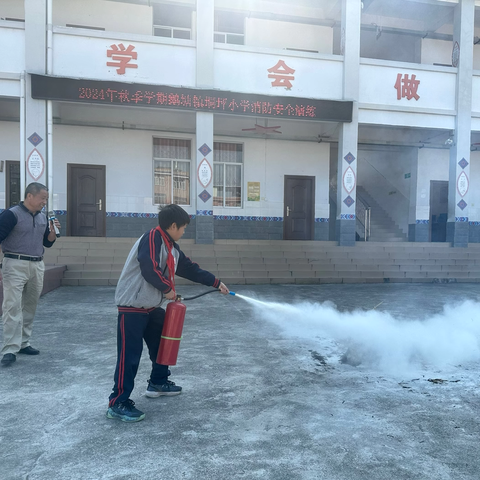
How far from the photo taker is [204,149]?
11805 millimetres

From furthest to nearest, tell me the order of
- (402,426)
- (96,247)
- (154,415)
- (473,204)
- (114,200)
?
(473,204) < (114,200) < (96,247) < (154,415) < (402,426)

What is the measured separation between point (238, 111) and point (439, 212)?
1018 cm

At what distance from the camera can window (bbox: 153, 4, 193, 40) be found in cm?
1368

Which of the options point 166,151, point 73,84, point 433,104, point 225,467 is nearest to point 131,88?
point 73,84

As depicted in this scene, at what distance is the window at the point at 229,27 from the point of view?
1427 centimetres

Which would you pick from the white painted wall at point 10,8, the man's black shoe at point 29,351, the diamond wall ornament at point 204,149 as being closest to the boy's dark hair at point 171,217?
the man's black shoe at point 29,351

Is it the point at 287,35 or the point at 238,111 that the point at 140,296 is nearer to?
the point at 238,111

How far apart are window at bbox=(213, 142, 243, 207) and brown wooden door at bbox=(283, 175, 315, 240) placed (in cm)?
187

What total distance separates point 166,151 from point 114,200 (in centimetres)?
255

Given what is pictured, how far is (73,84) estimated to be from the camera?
36.2 ft

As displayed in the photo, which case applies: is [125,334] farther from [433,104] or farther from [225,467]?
[433,104]

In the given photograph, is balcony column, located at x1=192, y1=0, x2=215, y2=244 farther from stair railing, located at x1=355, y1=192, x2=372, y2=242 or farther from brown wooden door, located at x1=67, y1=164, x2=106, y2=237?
stair railing, located at x1=355, y1=192, x2=372, y2=242

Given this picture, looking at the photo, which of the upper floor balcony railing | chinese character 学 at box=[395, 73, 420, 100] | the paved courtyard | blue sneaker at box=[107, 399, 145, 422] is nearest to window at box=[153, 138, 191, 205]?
the upper floor balcony railing

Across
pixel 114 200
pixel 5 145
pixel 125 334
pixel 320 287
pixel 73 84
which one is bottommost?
pixel 320 287
